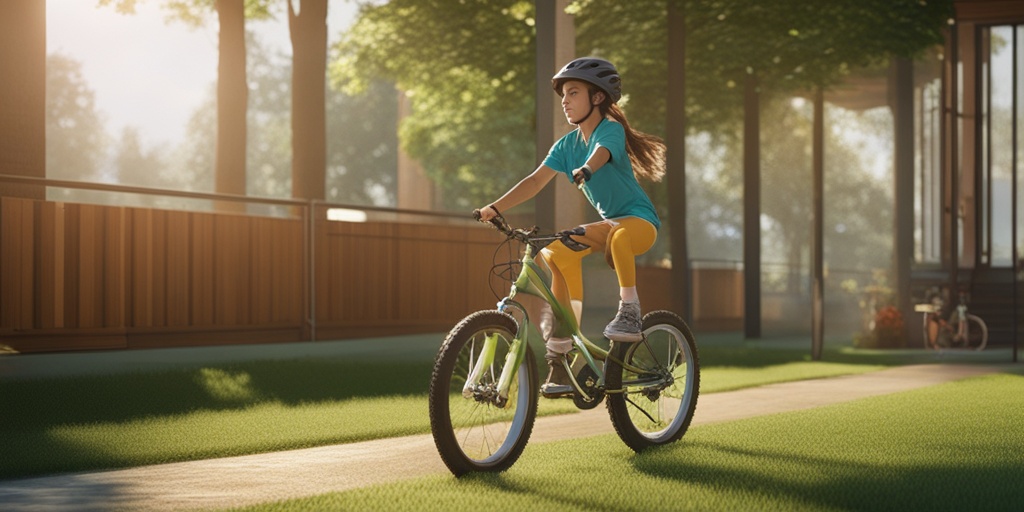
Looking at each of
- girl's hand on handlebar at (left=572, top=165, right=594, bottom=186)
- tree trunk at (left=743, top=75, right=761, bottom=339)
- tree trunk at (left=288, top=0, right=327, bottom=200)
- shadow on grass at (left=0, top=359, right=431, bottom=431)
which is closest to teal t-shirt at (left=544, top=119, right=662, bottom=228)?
girl's hand on handlebar at (left=572, top=165, right=594, bottom=186)

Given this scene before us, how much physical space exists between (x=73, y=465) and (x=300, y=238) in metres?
8.32

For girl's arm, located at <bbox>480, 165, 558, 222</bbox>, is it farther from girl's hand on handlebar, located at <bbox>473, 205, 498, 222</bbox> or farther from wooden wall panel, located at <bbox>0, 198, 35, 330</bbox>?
wooden wall panel, located at <bbox>0, 198, 35, 330</bbox>

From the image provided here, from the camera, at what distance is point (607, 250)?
256 inches

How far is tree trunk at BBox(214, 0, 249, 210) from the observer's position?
19.7m

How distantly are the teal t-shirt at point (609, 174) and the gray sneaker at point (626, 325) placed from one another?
0.50 meters

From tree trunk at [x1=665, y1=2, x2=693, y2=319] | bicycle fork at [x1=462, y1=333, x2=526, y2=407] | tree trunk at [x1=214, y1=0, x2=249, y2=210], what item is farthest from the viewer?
tree trunk at [x1=665, y1=2, x2=693, y2=319]

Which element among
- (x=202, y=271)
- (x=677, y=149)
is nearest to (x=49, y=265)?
(x=202, y=271)

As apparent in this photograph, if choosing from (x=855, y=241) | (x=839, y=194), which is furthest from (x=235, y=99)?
(x=855, y=241)

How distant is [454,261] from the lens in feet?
57.0

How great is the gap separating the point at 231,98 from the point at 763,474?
53.2ft

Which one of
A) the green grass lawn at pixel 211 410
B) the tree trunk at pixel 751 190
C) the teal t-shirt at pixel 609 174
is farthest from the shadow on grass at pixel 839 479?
the tree trunk at pixel 751 190

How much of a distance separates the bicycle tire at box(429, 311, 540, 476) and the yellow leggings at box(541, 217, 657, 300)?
49 cm

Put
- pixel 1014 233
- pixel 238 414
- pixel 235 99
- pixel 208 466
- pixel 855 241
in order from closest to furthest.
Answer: pixel 208 466 → pixel 238 414 → pixel 235 99 → pixel 1014 233 → pixel 855 241

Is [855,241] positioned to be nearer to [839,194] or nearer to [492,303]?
[839,194]
